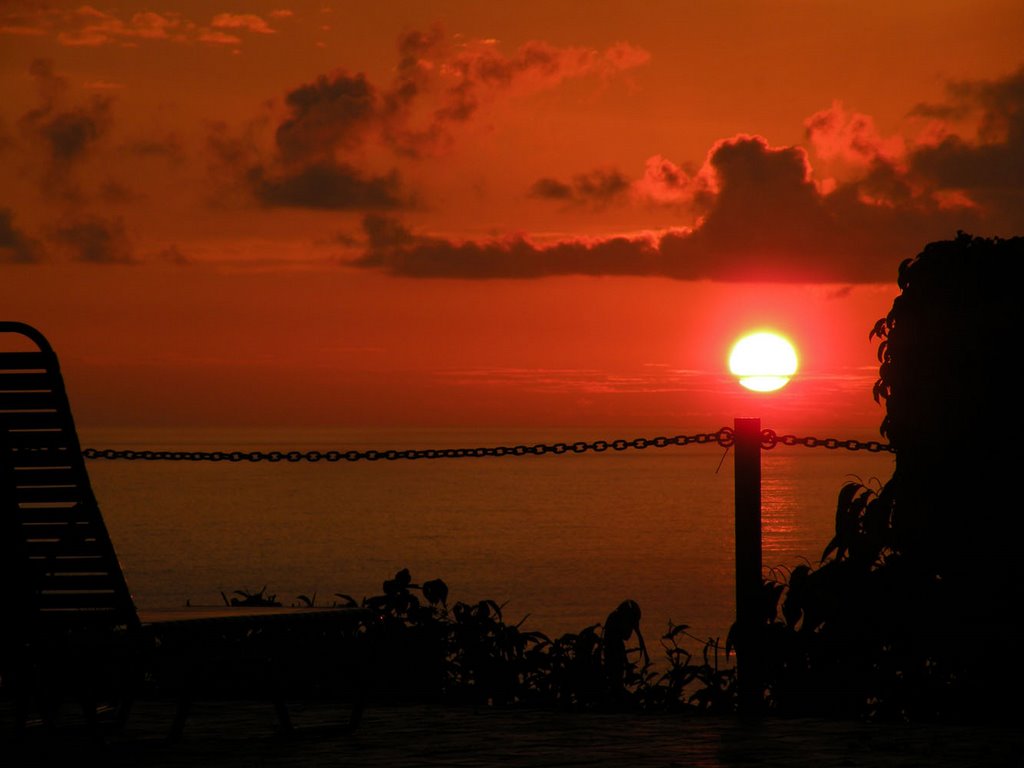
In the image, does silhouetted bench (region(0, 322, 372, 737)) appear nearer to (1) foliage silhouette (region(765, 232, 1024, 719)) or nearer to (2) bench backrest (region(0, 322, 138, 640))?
(2) bench backrest (region(0, 322, 138, 640))

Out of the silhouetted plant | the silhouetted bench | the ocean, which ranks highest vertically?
the silhouetted bench

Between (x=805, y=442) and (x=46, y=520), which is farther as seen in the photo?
(x=805, y=442)

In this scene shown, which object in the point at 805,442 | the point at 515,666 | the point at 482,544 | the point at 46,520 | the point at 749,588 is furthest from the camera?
the point at 482,544

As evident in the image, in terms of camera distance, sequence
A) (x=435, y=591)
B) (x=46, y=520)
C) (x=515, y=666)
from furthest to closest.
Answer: (x=435, y=591), (x=515, y=666), (x=46, y=520)

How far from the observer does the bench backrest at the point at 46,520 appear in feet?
20.2

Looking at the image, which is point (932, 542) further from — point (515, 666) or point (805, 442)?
point (515, 666)

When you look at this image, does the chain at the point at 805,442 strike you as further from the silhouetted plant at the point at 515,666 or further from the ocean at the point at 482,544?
the ocean at the point at 482,544

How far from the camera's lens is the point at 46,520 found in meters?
6.31

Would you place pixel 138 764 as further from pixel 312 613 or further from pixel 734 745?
pixel 734 745

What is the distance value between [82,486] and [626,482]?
528 feet

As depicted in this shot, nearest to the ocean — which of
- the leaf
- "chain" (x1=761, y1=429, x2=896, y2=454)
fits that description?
the leaf

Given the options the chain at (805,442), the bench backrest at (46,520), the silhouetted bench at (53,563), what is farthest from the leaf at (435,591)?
the bench backrest at (46,520)

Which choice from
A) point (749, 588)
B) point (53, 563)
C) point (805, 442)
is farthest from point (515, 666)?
point (53, 563)

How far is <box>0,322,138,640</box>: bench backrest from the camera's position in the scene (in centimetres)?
617
